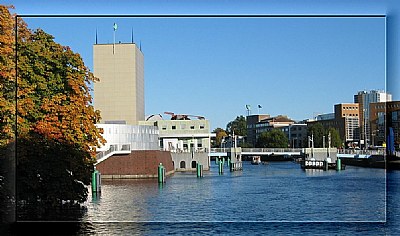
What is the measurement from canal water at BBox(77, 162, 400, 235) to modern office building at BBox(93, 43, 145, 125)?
1.88m

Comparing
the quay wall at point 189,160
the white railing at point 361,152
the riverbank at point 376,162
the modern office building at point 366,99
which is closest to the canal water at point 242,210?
the modern office building at point 366,99

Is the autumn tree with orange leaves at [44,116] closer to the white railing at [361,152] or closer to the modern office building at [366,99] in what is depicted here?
the modern office building at [366,99]

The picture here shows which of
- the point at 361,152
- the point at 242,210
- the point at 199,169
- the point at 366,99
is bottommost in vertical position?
the point at 242,210

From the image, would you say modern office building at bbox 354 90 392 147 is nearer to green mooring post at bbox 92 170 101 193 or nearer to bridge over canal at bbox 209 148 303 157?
green mooring post at bbox 92 170 101 193

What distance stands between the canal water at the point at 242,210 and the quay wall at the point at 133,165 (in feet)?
1.78

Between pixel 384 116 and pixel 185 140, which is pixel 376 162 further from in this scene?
pixel 384 116

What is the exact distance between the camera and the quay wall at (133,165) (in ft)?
62.2

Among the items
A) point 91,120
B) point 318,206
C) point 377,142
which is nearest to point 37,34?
point 91,120

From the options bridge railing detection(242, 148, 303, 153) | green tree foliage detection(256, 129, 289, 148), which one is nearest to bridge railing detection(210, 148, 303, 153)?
bridge railing detection(242, 148, 303, 153)

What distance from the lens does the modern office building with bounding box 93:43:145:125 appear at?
11.2 meters

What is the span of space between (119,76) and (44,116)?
150cm

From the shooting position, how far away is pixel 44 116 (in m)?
10.2

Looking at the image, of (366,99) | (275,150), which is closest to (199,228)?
(366,99)

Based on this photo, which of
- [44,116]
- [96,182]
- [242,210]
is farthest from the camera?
[96,182]
